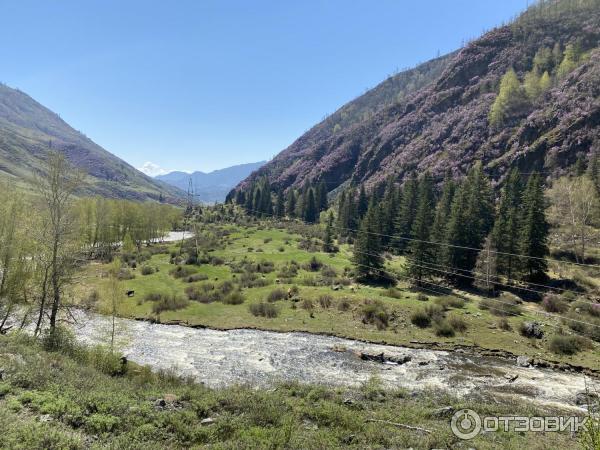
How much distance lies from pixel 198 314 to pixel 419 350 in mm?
24834

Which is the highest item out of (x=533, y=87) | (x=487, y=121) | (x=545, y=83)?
(x=545, y=83)

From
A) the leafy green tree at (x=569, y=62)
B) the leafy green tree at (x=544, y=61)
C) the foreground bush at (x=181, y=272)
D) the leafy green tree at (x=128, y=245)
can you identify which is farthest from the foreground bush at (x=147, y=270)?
the leafy green tree at (x=544, y=61)

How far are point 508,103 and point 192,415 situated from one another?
453 ft

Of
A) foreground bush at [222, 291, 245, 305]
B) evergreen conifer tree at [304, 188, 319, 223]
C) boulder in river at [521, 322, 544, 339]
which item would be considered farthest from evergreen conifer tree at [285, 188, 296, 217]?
boulder in river at [521, 322, 544, 339]

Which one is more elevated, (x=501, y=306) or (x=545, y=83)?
(x=545, y=83)

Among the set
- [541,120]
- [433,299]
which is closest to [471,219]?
[433,299]

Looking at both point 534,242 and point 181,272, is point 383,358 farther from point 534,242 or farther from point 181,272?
point 181,272

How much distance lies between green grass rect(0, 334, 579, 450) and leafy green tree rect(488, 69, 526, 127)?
120 m

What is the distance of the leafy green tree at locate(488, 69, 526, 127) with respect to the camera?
11781 cm

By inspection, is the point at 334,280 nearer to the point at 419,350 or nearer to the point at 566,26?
the point at 419,350

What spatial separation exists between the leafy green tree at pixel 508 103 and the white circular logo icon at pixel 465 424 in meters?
122

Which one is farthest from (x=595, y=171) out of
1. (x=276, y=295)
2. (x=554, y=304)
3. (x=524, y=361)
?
(x=276, y=295)

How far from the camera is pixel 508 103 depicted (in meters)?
120

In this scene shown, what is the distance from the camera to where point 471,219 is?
56750mm
